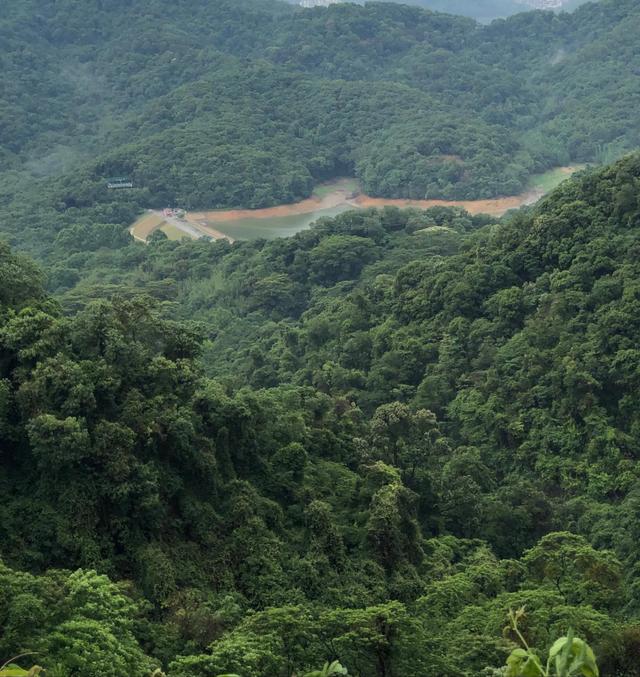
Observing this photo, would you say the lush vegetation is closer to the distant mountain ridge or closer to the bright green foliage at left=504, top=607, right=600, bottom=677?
the bright green foliage at left=504, top=607, right=600, bottom=677

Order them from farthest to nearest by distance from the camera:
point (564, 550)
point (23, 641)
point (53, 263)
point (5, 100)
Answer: point (5, 100) < point (53, 263) < point (564, 550) < point (23, 641)

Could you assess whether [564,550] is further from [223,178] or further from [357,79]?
[357,79]

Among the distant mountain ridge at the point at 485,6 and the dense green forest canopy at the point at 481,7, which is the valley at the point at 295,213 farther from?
the dense green forest canopy at the point at 481,7

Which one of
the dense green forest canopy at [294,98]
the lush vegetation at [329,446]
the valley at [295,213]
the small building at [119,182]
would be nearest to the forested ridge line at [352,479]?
the lush vegetation at [329,446]

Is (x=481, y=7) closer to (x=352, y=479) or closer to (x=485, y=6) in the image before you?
(x=485, y=6)

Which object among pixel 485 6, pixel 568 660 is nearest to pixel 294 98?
pixel 568 660

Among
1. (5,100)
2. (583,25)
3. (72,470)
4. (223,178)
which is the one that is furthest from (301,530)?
(583,25)

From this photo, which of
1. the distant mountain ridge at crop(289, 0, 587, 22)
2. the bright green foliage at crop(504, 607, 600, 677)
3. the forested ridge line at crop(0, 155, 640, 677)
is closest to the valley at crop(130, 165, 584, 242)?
the forested ridge line at crop(0, 155, 640, 677)

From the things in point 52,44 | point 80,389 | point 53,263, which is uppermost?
point 52,44
